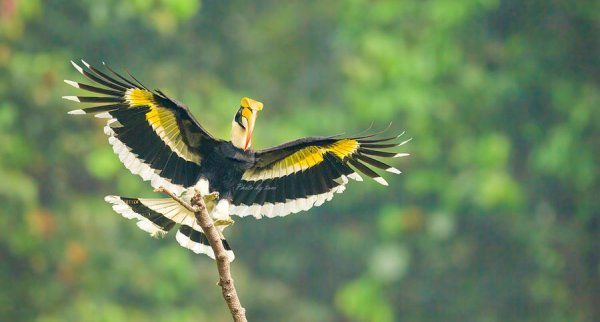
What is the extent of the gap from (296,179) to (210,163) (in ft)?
1.29

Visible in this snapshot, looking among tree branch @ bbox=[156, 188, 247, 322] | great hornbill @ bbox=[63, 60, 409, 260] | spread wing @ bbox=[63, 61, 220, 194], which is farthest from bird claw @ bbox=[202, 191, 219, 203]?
tree branch @ bbox=[156, 188, 247, 322]

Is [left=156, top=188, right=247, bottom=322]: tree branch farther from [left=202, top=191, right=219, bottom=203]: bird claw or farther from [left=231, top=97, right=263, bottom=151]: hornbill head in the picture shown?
[left=231, top=97, right=263, bottom=151]: hornbill head

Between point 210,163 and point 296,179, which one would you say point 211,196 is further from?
point 296,179

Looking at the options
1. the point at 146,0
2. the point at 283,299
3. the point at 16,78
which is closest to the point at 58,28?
the point at 16,78

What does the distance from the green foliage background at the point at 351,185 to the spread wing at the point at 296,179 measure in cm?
544

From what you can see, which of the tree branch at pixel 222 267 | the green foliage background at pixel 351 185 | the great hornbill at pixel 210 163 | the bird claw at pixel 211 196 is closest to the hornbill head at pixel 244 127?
the great hornbill at pixel 210 163

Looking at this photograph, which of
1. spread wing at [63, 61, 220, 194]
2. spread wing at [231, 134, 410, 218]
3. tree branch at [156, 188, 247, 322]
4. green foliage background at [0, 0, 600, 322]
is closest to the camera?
tree branch at [156, 188, 247, 322]

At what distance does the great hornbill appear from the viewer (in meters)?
5.17

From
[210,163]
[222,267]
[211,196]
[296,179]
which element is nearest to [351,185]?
[296,179]

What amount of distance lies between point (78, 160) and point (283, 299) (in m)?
2.55

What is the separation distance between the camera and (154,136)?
17.4ft

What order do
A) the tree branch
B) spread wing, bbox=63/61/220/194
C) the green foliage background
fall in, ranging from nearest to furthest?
the tree branch → spread wing, bbox=63/61/220/194 → the green foliage background

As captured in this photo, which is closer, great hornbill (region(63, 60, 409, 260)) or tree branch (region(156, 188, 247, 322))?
tree branch (region(156, 188, 247, 322))

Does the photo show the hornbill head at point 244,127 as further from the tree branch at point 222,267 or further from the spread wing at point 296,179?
the tree branch at point 222,267
